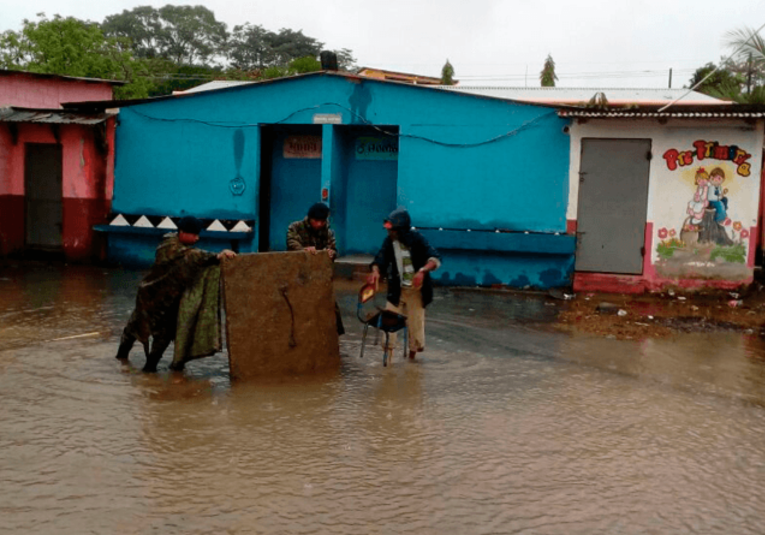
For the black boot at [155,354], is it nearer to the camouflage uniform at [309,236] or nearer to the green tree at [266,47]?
the camouflage uniform at [309,236]

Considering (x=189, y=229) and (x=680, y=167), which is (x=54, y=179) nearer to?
(x=189, y=229)

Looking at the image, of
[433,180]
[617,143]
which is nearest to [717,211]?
[617,143]

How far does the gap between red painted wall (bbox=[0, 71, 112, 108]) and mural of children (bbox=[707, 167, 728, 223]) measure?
14.0m

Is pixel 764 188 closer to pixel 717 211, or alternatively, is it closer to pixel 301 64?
pixel 717 211

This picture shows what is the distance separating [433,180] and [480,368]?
722 centimetres

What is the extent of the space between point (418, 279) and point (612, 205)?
6.95 metres

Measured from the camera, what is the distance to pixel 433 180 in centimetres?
1551

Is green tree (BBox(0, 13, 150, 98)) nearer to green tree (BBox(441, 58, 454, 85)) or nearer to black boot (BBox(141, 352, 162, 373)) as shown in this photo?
green tree (BBox(441, 58, 454, 85))

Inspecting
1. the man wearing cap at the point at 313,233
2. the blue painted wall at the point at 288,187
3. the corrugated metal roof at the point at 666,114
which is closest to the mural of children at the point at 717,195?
the corrugated metal roof at the point at 666,114

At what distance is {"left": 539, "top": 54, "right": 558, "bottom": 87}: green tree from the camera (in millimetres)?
35312

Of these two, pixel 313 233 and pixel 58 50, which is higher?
pixel 58 50

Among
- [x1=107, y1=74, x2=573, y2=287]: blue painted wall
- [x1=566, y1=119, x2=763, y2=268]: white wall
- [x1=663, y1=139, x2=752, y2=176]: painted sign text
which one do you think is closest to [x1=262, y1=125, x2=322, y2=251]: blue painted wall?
[x1=107, y1=74, x2=573, y2=287]: blue painted wall

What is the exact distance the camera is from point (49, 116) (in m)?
16.7

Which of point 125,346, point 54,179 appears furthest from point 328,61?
point 125,346
